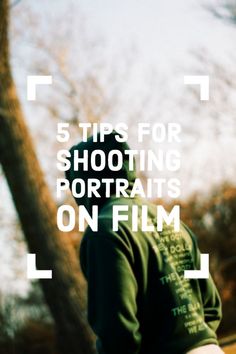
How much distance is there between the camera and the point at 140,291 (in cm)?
184

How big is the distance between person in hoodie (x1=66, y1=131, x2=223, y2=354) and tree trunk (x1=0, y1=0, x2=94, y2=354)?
3620mm

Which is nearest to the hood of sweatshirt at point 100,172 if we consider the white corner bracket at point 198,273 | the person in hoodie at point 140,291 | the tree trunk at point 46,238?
the person in hoodie at point 140,291

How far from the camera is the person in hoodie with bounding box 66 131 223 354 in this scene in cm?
172

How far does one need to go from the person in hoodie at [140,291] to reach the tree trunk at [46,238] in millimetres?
3620

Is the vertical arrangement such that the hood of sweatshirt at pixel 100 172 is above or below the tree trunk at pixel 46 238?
above

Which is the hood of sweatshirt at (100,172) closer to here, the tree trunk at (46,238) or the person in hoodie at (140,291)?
the person in hoodie at (140,291)

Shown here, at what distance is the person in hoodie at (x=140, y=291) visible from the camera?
1718mm

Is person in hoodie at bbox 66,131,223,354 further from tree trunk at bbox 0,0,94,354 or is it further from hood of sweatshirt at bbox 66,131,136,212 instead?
tree trunk at bbox 0,0,94,354

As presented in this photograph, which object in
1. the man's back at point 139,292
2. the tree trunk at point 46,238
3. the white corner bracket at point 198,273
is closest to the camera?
the man's back at point 139,292

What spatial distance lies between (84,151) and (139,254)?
0.49 metres

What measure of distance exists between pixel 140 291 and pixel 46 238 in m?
3.89

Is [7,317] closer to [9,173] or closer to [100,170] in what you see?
[9,173]

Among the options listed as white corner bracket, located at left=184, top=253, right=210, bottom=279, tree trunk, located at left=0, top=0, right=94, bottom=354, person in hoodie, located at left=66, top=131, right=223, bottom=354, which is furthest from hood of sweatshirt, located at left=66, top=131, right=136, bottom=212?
tree trunk, located at left=0, top=0, right=94, bottom=354

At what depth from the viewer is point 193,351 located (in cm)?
185
